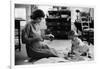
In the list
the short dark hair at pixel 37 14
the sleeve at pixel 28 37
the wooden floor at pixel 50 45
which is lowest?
the wooden floor at pixel 50 45

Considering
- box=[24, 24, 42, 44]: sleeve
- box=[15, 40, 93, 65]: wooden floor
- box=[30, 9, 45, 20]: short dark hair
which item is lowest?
box=[15, 40, 93, 65]: wooden floor

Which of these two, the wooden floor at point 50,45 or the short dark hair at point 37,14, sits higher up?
the short dark hair at point 37,14

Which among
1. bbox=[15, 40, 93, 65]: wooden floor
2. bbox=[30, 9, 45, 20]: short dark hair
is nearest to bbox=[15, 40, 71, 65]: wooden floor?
bbox=[15, 40, 93, 65]: wooden floor

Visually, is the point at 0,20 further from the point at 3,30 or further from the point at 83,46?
the point at 83,46

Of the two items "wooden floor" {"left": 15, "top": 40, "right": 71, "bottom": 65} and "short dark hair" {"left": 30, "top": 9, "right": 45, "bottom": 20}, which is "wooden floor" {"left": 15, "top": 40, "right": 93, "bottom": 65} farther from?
"short dark hair" {"left": 30, "top": 9, "right": 45, "bottom": 20}

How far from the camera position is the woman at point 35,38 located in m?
1.96

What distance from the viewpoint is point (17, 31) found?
1899 millimetres

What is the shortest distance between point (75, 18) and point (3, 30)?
0.83 m

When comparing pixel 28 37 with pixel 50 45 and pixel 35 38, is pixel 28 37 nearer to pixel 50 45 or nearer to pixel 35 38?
pixel 35 38

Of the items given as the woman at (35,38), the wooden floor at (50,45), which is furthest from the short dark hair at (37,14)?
the wooden floor at (50,45)

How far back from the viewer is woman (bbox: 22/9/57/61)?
1965 millimetres

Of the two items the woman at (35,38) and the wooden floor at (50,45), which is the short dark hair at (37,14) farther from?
the wooden floor at (50,45)

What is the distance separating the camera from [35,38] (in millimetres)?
2000

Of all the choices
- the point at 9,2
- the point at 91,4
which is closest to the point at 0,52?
the point at 9,2
